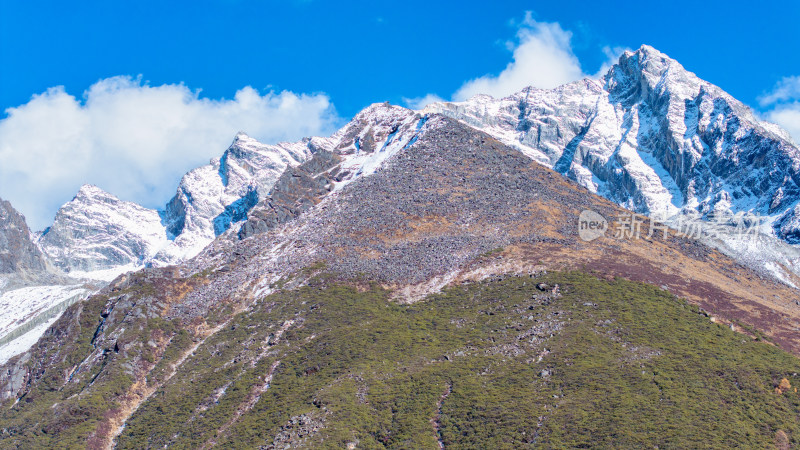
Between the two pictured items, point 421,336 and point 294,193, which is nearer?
point 421,336

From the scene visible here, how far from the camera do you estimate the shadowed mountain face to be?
67438 millimetres

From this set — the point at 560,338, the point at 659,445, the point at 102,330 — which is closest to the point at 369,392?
the point at 560,338

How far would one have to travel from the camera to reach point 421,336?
275ft

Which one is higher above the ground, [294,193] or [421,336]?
[294,193]

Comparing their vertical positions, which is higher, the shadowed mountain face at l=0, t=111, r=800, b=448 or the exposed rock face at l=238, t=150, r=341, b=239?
the exposed rock face at l=238, t=150, r=341, b=239

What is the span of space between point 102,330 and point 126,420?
2148cm

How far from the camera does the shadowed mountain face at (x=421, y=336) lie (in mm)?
67438

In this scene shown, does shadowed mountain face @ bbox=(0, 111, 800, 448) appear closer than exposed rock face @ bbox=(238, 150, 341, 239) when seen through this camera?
Yes

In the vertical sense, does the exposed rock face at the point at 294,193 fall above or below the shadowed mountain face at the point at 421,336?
above

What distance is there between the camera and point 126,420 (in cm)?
8256

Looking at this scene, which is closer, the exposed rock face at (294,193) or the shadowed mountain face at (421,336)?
the shadowed mountain face at (421,336)

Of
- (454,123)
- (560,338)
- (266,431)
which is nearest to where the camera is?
(266,431)

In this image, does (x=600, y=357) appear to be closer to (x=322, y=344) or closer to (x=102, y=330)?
(x=322, y=344)

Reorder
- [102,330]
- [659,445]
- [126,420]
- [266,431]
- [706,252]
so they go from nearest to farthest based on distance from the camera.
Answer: [659,445] < [266,431] < [126,420] < [102,330] < [706,252]
